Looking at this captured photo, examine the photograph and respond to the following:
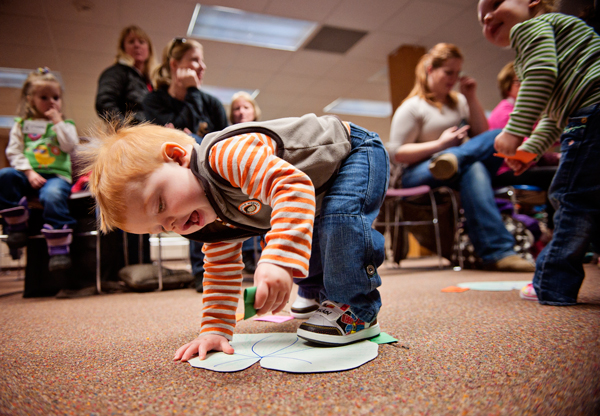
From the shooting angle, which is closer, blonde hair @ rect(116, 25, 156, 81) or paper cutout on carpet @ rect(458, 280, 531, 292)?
paper cutout on carpet @ rect(458, 280, 531, 292)

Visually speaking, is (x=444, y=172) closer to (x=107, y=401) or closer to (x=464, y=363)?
(x=464, y=363)

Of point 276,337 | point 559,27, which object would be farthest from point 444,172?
point 276,337

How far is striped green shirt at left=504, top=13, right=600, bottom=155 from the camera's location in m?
0.91

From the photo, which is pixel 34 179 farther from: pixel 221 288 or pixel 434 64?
pixel 434 64

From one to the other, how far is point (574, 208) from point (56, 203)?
196 cm

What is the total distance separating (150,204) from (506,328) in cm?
73

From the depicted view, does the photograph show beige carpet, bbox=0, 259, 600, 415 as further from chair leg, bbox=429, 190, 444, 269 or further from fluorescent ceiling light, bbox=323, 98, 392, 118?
fluorescent ceiling light, bbox=323, 98, 392, 118

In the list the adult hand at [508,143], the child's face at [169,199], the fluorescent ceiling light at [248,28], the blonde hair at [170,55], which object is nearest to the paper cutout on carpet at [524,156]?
the adult hand at [508,143]

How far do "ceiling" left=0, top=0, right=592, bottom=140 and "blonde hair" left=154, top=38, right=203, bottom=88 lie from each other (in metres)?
0.78

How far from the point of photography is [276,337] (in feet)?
2.54

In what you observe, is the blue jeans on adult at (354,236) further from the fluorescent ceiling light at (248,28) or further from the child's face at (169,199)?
the fluorescent ceiling light at (248,28)

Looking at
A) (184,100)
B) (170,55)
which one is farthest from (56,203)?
(170,55)

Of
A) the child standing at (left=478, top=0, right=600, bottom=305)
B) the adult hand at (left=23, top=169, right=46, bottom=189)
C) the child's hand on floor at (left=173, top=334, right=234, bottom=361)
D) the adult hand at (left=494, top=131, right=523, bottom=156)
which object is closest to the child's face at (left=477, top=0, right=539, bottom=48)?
the child standing at (left=478, top=0, right=600, bottom=305)

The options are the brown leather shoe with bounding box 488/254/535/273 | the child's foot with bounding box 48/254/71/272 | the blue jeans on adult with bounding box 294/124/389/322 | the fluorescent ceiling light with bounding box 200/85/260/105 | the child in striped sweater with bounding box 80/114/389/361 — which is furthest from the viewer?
the fluorescent ceiling light with bounding box 200/85/260/105
